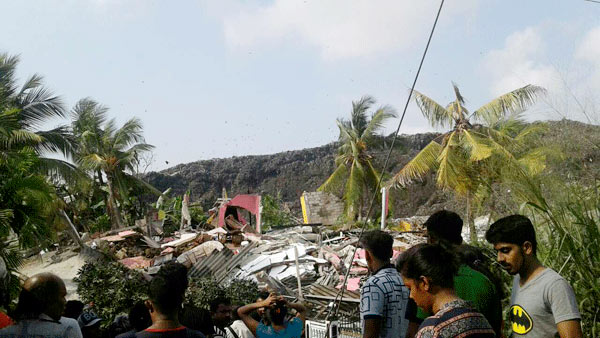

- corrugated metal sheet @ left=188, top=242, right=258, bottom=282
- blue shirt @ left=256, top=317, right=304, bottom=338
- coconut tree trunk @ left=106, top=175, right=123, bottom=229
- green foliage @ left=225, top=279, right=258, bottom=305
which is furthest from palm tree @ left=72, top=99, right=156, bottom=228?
blue shirt @ left=256, top=317, right=304, bottom=338

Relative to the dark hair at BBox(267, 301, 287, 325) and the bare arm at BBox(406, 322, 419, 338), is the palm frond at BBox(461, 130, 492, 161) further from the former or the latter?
the bare arm at BBox(406, 322, 419, 338)

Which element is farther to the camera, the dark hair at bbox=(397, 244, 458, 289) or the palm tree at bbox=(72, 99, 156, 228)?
the palm tree at bbox=(72, 99, 156, 228)

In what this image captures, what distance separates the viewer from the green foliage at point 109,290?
36.7 ft

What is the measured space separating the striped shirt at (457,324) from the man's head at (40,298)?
1.84m

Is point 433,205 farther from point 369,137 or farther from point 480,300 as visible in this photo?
point 480,300

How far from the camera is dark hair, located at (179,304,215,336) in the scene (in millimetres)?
3844

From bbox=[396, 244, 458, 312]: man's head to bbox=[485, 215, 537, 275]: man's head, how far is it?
70cm

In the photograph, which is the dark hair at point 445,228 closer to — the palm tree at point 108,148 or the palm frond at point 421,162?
the palm frond at point 421,162

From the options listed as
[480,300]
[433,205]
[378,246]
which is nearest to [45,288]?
[378,246]

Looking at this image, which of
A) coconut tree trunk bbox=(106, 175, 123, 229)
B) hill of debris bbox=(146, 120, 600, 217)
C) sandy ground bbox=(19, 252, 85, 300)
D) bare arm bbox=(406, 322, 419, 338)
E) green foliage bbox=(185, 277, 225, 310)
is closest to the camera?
bare arm bbox=(406, 322, 419, 338)

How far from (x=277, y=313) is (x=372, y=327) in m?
1.81

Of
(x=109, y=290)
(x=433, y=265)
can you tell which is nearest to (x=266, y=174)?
(x=109, y=290)

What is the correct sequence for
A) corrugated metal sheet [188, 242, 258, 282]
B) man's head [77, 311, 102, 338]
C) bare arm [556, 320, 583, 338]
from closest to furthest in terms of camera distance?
bare arm [556, 320, 583, 338], man's head [77, 311, 102, 338], corrugated metal sheet [188, 242, 258, 282]

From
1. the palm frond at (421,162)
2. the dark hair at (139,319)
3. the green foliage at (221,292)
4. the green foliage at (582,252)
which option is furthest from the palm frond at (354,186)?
the dark hair at (139,319)
